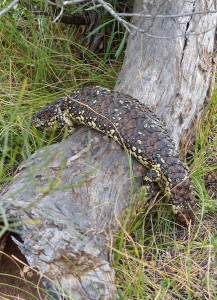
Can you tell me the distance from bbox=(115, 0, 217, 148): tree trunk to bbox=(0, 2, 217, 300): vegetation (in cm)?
18

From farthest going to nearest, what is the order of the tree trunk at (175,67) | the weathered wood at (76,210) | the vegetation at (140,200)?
the tree trunk at (175,67) < the vegetation at (140,200) < the weathered wood at (76,210)

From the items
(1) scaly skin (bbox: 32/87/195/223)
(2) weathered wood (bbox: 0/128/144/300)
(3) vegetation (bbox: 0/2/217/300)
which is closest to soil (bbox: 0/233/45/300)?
(2) weathered wood (bbox: 0/128/144/300)

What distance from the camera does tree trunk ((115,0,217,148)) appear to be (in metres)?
3.29

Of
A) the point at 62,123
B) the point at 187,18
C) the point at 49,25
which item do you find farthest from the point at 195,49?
the point at 49,25

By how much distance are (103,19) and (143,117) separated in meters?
1.30

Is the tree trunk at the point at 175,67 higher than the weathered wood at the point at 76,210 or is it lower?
higher

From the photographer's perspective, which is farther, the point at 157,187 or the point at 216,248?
the point at 157,187

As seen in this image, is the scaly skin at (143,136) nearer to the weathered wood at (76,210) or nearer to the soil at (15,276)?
the weathered wood at (76,210)

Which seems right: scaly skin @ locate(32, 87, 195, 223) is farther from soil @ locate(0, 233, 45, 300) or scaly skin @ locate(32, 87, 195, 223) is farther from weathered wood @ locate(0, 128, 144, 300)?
soil @ locate(0, 233, 45, 300)

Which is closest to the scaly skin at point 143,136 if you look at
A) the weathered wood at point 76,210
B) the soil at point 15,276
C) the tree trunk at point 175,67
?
the weathered wood at point 76,210

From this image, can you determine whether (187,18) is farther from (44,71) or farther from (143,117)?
(44,71)

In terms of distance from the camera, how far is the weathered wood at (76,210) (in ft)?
7.65

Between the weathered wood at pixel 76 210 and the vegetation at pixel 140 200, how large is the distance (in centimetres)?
11

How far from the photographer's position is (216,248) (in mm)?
2727
